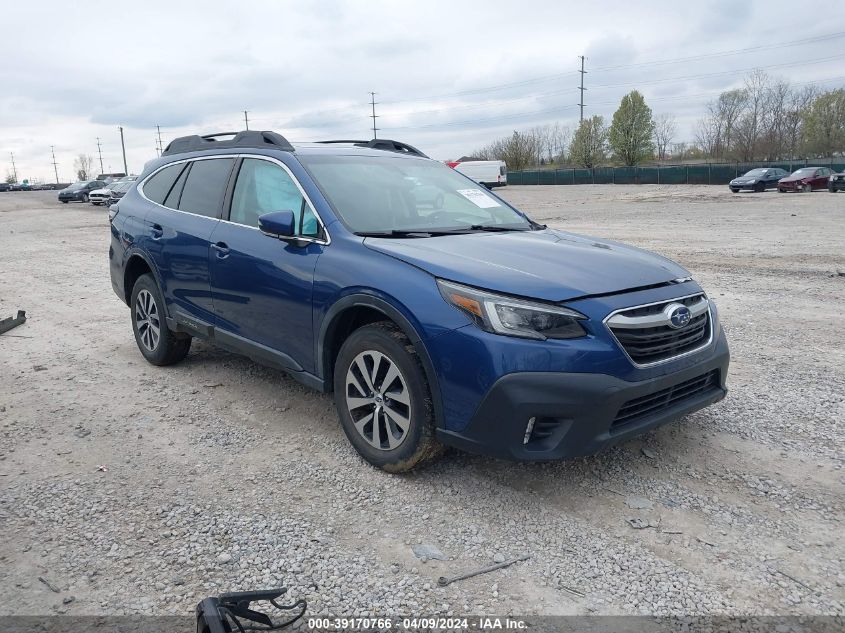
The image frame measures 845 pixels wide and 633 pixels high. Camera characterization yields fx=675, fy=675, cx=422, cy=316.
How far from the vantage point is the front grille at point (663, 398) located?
3.20 metres

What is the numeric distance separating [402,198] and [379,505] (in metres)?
2.02

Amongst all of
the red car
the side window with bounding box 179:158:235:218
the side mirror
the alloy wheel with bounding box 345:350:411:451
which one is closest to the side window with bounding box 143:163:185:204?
the side window with bounding box 179:158:235:218

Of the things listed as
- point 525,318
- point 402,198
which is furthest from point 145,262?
point 525,318

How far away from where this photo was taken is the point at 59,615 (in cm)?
262

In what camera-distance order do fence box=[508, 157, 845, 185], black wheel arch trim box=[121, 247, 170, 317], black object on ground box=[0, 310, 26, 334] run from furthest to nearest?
fence box=[508, 157, 845, 185]
black object on ground box=[0, 310, 26, 334]
black wheel arch trim box=[121, 247, 170, 317]

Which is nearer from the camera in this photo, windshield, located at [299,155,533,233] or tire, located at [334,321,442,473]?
→ tire, located at [334,321,442,473]

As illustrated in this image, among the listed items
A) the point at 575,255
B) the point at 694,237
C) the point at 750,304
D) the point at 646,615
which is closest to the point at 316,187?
the point at 575,255

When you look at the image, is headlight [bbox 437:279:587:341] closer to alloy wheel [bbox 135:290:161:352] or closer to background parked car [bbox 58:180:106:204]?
alloy wheel [bbox 135:290:161:352]

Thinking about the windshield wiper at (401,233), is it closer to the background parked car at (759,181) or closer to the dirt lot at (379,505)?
the dirt lot at (379,505)

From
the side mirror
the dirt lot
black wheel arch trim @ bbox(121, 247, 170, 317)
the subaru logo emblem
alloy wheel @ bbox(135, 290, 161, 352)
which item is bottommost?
the dirt lot

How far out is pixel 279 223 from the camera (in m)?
3.92

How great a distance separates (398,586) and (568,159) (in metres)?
88.0

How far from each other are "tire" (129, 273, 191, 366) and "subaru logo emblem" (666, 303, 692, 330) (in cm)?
392

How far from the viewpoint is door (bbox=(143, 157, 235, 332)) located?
16.0 feet
